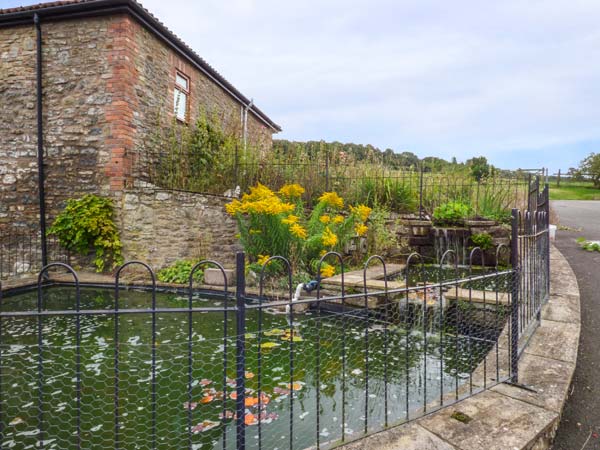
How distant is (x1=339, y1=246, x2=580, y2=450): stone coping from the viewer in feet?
6.51

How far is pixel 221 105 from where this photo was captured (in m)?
12.5

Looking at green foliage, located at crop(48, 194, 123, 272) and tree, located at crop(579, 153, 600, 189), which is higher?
tree, located at crop(579, 153, 600, 189)

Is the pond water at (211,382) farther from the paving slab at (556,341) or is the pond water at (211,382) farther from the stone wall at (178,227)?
the stone wall at (178,227)

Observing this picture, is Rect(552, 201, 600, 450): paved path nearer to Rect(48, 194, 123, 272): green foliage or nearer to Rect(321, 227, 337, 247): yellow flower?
Rect(321, 227, 337, 247): yellow flower

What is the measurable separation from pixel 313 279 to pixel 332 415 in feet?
11.0

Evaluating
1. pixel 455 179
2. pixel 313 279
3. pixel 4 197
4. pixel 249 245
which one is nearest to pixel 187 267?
pixel 249 245

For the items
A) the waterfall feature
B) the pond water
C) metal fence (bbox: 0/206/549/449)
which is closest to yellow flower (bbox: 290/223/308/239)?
metal fence (bbox: 0/206/549/449)

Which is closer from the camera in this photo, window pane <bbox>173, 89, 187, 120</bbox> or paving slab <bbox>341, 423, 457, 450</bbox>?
paving slab <bbox>341, 423, 457, 450</bbox>

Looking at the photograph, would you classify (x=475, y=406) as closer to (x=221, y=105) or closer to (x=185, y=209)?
(x=185, y=209)

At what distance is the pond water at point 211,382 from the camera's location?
102 inches

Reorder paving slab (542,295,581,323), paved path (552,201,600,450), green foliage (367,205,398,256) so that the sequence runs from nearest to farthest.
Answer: paved path (552,201,600,450)
paving slab (542,295,581,323)
green foliage (367,205,398,256)

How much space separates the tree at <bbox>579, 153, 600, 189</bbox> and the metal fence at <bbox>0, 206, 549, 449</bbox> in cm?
2886

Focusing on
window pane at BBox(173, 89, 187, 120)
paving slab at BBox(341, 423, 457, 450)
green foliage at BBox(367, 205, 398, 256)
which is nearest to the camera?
paving slab at BBox(341, 423, 457, 450)

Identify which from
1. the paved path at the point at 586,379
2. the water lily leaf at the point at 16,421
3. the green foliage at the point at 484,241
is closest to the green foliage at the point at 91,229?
the water lily leaf at the point at 16,421
